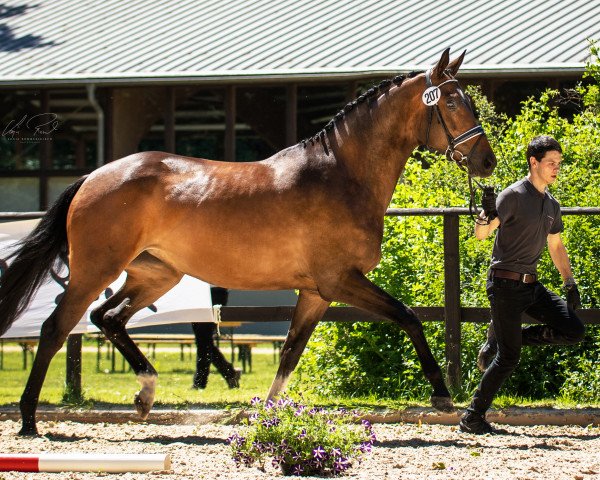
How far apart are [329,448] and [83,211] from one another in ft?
8.98

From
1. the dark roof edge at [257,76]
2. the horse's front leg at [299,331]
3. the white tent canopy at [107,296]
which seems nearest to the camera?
the horse's front leg at [299,331]

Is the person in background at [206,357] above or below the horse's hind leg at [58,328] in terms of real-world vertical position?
below

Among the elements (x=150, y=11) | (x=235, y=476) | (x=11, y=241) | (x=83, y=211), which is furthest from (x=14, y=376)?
(x=150, y=11)

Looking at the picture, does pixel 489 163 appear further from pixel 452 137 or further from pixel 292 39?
pixel 292 39

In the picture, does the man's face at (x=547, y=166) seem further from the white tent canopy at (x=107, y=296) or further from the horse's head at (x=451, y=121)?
the white tent canopy at (x=107, y=296)

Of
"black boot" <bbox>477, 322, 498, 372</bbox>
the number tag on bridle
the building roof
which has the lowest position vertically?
"black boot" <bbox>477, 322, 498, 372</bbox>

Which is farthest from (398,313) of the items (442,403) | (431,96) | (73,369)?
(73,369)

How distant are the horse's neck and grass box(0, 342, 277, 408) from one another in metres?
2.17

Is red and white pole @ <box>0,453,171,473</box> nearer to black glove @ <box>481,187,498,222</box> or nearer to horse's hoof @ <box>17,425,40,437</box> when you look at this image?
horse's hoof @ <box>17,425,40,437</box>

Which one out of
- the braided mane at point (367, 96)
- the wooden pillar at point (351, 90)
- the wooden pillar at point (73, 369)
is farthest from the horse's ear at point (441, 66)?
the wooden pillar at point (351, 90)

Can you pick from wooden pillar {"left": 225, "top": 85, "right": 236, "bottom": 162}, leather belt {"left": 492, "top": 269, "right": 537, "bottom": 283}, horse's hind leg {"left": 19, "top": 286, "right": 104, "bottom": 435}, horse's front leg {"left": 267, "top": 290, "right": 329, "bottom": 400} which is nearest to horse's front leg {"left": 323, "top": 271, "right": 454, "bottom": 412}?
horse's front leg {"left": 267, "top": 290, "right": 329, "bottom": 400}

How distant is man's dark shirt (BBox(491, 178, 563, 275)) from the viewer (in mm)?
6344

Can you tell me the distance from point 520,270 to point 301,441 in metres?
2.06

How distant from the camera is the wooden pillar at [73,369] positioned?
324 inches
